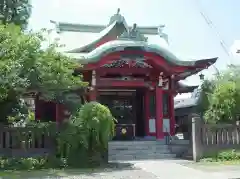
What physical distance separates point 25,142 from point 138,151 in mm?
5699

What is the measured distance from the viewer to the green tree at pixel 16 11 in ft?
72.1

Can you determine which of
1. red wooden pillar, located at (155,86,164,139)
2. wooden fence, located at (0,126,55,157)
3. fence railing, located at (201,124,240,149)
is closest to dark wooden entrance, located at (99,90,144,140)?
red wooden pillar, located at (155,86,164,139)

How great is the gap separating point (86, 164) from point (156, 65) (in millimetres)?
8013

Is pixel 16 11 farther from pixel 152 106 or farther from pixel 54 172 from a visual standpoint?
pixel 54 172

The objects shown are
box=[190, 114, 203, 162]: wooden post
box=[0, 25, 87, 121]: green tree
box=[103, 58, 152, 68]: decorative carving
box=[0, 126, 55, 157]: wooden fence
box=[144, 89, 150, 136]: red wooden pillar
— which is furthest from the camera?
box=[144, 89, 150, 136]: red wooden pillar

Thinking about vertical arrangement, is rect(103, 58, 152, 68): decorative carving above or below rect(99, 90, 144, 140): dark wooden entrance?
above

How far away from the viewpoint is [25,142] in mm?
14148

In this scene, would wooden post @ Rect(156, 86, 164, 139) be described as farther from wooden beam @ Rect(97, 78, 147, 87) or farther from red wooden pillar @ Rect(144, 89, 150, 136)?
wooden beam @ Rect(97, 78, 147, 87)

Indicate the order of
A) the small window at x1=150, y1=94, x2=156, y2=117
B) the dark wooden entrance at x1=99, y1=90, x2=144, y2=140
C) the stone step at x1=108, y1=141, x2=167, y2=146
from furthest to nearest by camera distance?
the dark wooden entrance at x1=99, y1=90, x2=144, y2=140 < the small window at x1=150, y1=94, x2=156, y2=117 < the stone step at x1=108, y1=141, x2=167, y2=146

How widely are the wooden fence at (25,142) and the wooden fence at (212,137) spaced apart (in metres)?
6.05

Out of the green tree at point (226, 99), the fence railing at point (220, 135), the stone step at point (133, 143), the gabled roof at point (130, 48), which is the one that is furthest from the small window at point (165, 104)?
the fence railing at point (220, 135)

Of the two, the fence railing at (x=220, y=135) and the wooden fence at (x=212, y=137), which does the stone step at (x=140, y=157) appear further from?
the fence railing at (x=220, y=135)

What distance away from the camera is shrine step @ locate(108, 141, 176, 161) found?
16797 millimetres

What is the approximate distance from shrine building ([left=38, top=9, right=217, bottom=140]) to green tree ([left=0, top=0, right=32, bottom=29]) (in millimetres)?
4879
